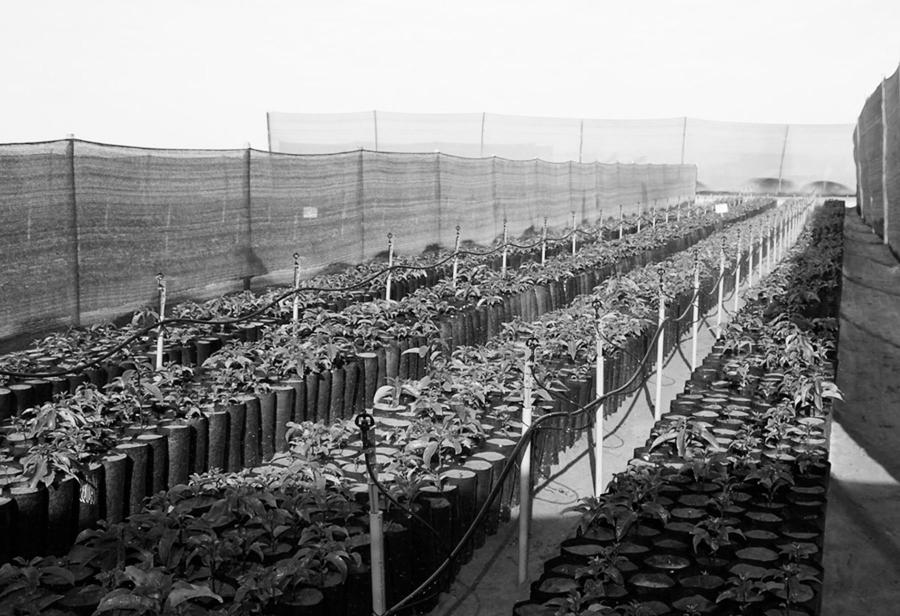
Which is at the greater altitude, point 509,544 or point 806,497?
point 806,497

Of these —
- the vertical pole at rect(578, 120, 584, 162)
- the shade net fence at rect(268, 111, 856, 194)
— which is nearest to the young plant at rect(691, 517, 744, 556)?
the shade net fence at rect(268, 111, 856, 194)

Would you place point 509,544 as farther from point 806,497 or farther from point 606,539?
point 806,497

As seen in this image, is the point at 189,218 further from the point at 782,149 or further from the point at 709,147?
the point at 782,149

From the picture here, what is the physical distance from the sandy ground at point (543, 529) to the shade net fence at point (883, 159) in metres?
10.7

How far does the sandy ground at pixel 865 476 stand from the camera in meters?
4.13

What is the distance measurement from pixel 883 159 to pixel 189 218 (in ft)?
51.4

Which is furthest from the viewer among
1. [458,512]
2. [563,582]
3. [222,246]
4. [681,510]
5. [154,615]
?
[222,246]

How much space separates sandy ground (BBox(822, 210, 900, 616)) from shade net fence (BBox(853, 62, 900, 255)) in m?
5.49

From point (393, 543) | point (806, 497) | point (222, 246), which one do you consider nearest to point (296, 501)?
point (393, 543)

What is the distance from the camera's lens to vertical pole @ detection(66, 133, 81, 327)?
688cm

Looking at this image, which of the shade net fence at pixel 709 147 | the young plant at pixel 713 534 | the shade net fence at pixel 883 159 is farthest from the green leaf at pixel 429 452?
the shade net fence at pixel 709 147

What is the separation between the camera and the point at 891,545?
180 inches

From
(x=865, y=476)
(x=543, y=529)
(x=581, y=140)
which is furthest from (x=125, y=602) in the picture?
(x=581, y=140)

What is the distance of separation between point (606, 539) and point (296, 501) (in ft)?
4.05
